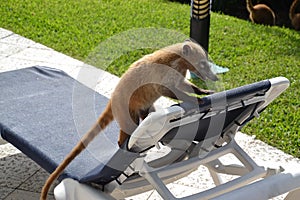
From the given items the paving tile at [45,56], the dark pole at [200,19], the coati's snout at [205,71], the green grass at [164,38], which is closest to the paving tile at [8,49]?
the paving tile at [45,56]

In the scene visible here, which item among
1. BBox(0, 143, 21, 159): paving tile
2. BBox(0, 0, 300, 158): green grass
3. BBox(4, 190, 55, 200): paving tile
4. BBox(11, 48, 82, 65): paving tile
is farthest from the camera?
BBox(11, 48, 82, 65): paving tile

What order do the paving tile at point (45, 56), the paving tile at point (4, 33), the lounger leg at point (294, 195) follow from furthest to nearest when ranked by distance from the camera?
the paving tile at point (4, 33) → the paving tile at point (45, 56) → the lounger leg at point (294, 195)

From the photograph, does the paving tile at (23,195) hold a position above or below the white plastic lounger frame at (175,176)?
below

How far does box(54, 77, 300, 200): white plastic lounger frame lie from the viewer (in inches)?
90.6

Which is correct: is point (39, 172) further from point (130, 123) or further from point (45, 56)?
point (45, 56)

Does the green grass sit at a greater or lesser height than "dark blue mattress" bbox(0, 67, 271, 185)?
lesser

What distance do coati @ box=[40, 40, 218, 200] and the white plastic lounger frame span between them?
0.52 ft

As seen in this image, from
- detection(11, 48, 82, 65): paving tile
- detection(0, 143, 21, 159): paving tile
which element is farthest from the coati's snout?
detection(11, 48, 82, 65): paving tile

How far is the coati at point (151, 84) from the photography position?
246cm

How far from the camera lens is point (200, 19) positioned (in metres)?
5.13

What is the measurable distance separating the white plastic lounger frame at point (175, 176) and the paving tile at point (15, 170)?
3.27ft

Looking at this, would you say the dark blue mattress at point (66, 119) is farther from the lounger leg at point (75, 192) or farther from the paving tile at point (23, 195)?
the paving tile at point (23, 195)

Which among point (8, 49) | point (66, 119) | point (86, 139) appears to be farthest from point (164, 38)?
point (8, 49)

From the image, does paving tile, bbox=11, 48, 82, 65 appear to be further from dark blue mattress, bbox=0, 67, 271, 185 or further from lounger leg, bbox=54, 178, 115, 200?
lounger leg, bbox=54, 178, 115, 200
